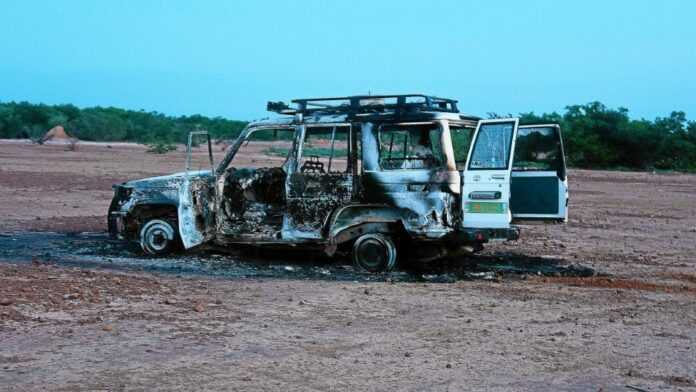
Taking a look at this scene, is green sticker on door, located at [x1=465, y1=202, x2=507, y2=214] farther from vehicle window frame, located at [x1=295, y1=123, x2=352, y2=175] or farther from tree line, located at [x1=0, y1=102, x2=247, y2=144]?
tree line, located at [x1=0, y1=102, x2=247, y2=144]

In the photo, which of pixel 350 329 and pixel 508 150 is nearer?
pixel 350 329

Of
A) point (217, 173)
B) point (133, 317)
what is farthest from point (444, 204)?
point (133, 317)

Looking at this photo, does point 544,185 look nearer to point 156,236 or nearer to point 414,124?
point 414,124

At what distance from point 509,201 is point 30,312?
5.61 metres

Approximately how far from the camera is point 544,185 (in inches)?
457

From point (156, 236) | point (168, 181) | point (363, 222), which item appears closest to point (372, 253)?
point (363, 222)

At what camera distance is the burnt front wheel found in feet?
37.9

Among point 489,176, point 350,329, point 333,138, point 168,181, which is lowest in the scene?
point 350,329

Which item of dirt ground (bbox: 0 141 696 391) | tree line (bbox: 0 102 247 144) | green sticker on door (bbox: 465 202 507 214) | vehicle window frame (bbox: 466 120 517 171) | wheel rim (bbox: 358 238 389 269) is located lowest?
dirt ground (bbox: 0 141 696 391)

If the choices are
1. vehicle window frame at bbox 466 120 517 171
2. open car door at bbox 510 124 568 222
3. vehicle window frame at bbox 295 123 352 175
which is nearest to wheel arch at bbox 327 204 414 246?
vehicle window frame at bbox 295 123 352 175

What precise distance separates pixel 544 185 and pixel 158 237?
514 centimetres

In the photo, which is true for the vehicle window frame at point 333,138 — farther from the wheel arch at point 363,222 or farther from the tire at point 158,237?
the tire at point 158,237

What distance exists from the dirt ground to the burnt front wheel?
0.68m

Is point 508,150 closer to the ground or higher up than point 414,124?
closer to the ground
